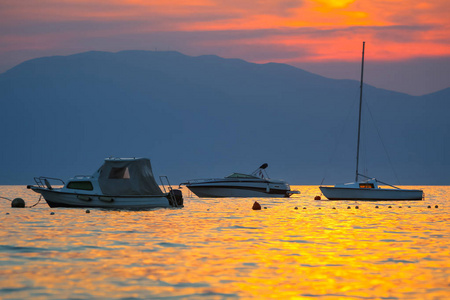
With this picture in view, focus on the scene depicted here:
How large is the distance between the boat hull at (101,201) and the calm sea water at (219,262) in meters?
11.4

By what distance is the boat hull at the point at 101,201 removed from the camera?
51.2 metres

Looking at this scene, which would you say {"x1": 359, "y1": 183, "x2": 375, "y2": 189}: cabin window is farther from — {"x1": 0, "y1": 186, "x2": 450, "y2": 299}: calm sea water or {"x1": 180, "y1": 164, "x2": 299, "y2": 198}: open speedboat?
{"x1": 0, "y1": 186, "x2": 450, "y2": 299}: calm sea water

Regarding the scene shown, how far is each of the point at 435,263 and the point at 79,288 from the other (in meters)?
12.1

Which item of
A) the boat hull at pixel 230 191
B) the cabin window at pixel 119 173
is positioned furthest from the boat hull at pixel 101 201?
the boat hull at pixel 230 191

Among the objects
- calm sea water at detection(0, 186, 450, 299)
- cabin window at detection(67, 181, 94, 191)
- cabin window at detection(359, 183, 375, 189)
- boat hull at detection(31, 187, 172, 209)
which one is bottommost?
calm sea water at detection(0, 186, 450, 299)

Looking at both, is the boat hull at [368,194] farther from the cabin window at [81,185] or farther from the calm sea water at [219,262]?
the calm sea water at [219,262]

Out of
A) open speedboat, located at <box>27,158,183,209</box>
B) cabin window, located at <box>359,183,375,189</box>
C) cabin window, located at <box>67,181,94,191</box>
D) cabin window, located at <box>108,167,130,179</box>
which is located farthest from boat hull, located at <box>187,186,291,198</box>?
cabin window, located at <box>67,181,94,191</box>

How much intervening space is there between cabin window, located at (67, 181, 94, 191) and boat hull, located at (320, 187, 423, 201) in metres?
33.2

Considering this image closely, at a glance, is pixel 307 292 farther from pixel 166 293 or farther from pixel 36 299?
pixel 36 299

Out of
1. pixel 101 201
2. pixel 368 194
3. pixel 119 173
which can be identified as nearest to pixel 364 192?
pixel 368 194

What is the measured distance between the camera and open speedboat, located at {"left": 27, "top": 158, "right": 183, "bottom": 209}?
168 feet

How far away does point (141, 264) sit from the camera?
72.9 ft

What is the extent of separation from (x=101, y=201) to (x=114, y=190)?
1424 mm

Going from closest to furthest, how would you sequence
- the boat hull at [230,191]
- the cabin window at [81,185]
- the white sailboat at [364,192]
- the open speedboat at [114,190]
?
1. the open speedboat at [114,190]
2. the cabin window at [81,185]
3. the white sailboat at [364,192]
4. the boat hull at [230,191]
